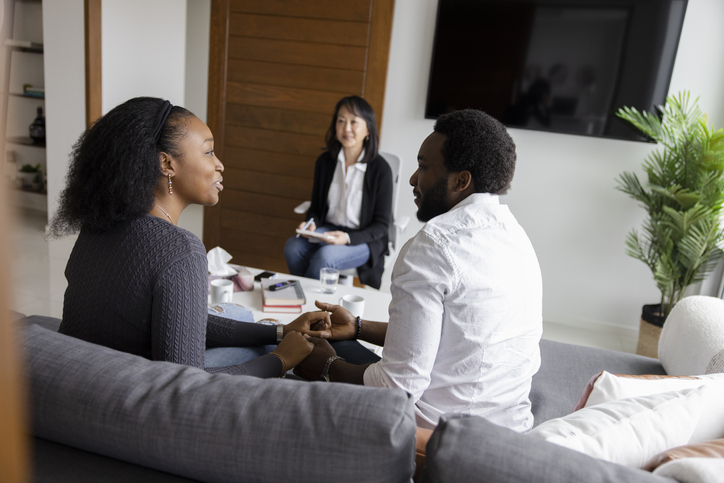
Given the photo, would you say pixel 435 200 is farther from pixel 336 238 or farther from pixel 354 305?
pixel 336 238

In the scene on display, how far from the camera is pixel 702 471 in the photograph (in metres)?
0.69

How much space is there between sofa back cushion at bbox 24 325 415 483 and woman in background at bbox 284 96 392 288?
2.04 m

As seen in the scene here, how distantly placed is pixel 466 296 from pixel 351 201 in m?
1.97

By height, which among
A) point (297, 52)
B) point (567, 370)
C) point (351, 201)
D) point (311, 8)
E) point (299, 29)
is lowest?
point (567, 370)

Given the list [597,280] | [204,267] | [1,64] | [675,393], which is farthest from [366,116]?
[1,64]

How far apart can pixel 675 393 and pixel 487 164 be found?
62cm

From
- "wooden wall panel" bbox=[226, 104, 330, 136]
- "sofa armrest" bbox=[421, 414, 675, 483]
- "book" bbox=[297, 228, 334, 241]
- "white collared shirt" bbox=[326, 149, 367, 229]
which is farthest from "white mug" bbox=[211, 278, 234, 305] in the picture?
"wooden wall panel" bbox=[226, 104, 330, 136]

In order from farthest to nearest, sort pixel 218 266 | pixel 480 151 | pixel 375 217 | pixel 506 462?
pixel 375 217 → pixel 218 266 → pixel 480 151 → pixel 506 462

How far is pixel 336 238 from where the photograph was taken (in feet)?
9.32

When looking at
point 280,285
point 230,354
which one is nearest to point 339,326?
point 230,354

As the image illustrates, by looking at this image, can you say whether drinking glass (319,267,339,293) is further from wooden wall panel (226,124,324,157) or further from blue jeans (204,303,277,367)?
wooden wall panel (226,124,324,157)

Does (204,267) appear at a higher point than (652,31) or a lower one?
lower

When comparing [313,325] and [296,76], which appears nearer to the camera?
[313,325]

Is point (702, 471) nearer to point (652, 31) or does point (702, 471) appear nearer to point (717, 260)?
point (717, 260)
